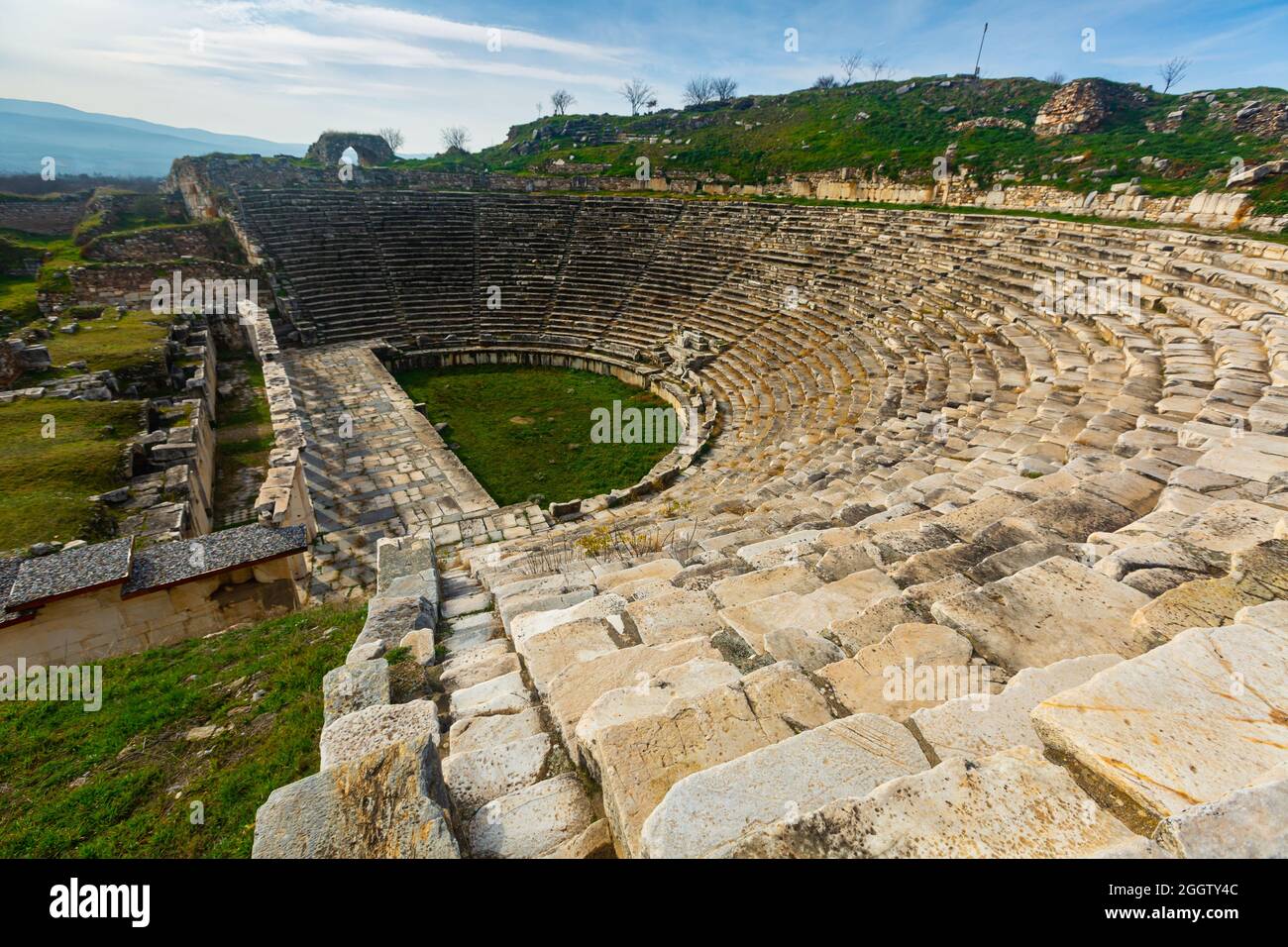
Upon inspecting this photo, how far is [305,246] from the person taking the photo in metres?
22.6

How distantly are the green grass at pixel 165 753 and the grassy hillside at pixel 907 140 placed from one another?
21.8 m

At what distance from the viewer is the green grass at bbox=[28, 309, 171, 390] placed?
13.4m

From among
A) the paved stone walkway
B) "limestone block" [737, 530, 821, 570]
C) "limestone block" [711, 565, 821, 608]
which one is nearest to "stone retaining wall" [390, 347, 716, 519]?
the paved stone walkway

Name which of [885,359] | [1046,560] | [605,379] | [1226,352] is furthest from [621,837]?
[605,379]

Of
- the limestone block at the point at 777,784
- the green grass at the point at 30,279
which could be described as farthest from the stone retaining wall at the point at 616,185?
the limestone block at the point at 777,784

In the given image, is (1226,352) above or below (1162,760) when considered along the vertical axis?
above

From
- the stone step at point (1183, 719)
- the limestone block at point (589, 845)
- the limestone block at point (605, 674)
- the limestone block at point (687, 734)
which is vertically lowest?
the limestone block at point (589, 845)

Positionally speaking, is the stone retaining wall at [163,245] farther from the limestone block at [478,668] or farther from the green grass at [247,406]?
the limestone block at [478,668]

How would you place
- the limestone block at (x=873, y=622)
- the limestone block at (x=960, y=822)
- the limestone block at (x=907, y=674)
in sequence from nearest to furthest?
the limestone block at (x=960, y=822) < the limestone block at (x=907, y=674) < the limestone block at (x=873, y=622)

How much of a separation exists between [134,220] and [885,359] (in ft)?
131

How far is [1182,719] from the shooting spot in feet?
6.62

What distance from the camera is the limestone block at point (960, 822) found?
163cm

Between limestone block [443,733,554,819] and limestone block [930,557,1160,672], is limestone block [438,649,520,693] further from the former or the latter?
limestone block [930,557,1160,672]

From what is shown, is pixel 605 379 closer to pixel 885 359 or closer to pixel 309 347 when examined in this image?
pixel 885 359
